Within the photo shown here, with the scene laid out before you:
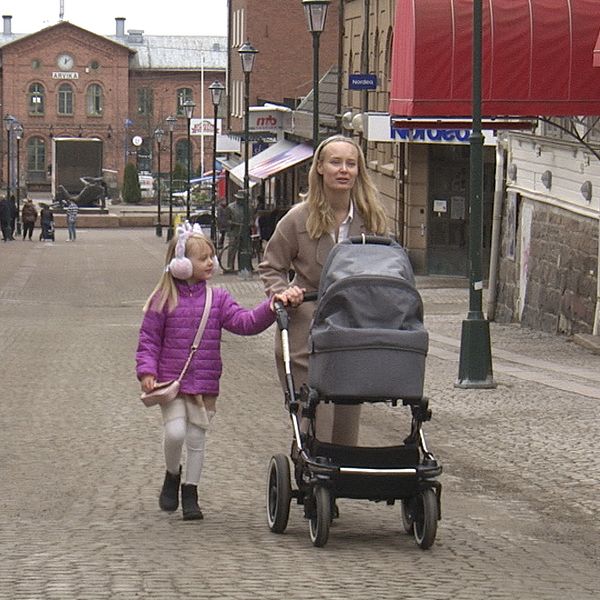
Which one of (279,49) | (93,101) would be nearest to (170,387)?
(279,49)

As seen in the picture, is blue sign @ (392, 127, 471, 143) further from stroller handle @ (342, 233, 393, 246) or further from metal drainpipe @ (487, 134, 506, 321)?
stroller handle @ (342, 233, 393, 246)

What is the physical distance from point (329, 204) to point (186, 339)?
3.09ft

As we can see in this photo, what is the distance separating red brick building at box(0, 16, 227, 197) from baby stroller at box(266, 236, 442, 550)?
10317cm

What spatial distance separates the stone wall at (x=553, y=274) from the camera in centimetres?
2089

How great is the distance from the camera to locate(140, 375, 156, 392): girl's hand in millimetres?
7836

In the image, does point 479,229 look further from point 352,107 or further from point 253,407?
point 352,107

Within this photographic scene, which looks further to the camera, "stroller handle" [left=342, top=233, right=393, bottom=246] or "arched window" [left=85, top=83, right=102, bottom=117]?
"arched window" [left=85, top=83, right=102, bottom=117]

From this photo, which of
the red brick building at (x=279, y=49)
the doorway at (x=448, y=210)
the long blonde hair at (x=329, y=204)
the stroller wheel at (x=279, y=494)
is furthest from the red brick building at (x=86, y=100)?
the stroller wheel at (x=279, y=494)

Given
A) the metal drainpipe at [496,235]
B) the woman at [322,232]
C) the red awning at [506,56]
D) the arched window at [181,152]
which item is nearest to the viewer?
the woman at [322,232]

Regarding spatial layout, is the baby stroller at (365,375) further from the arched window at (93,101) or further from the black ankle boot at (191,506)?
the arched window at (93,101)

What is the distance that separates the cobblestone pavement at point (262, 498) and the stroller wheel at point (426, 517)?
8 centimetres

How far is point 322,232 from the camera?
307 inches

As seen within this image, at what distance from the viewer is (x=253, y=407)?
1376 centimetres

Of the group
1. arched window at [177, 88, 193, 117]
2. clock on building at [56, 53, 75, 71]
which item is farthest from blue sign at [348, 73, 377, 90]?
arched window at [177, 88, 193, 117]
